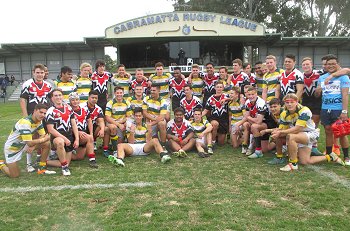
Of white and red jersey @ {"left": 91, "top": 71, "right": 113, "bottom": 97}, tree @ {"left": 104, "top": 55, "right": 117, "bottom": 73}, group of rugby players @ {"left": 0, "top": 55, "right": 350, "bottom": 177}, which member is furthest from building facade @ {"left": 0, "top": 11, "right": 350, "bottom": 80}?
white and red jersey @ {"left": 91, "top": 71, "right": 113, "bottom": 97}

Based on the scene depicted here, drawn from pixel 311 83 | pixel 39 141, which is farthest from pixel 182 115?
pixel 39 141

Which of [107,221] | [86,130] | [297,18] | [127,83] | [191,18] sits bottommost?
[107,221]

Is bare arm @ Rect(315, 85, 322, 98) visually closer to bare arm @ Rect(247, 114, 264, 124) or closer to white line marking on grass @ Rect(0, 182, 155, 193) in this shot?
bare arm @ Rect(247, 114, 264, 124)

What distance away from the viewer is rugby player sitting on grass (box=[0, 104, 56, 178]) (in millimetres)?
4996

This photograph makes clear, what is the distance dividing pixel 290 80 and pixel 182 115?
2.10 m

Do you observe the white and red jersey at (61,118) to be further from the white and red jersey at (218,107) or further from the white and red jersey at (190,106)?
the white and red jersey at (218,107)

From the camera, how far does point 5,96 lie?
25672 millimetres

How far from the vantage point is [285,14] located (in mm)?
35812

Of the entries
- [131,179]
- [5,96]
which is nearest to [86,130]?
[131,179]

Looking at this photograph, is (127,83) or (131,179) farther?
(127,83)

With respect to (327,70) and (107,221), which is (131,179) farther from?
(327,70)

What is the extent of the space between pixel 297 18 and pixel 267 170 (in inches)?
1356

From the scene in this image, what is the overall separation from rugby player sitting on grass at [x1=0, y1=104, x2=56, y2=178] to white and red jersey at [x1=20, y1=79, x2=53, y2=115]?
890 mm

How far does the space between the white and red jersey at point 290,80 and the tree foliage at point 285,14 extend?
30925mm
